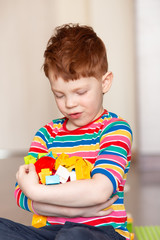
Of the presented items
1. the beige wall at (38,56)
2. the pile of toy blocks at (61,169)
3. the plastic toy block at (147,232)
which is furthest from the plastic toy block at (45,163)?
the beige wall at (38,56)

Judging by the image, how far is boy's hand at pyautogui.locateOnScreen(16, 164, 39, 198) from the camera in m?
0.94

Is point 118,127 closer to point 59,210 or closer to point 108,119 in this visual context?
point 108,119

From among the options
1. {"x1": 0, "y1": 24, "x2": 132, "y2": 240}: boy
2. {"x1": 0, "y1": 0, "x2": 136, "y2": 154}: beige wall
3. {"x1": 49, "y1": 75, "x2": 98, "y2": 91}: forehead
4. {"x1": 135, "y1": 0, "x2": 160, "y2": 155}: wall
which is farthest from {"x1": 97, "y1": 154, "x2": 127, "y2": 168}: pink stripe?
{"x1": 0, "y1": 0, "x2": 136, "y2": 154}: beige wall

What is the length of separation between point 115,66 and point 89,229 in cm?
256

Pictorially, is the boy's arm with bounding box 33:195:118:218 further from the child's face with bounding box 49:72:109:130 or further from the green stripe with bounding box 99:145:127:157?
the child's face with bounding box 49:72:109:130

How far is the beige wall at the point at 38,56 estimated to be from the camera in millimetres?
3340

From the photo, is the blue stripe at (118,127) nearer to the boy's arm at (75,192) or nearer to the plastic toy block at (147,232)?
the boy's arm at (75,192)

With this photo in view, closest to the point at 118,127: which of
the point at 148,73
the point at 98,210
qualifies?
the point at 98,210

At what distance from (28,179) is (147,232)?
38.8 inches

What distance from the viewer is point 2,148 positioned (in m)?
3.95

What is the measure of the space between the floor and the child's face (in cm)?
100

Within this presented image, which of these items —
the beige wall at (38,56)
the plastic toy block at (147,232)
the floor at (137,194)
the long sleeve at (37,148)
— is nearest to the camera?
the long sleeve at (37,148)

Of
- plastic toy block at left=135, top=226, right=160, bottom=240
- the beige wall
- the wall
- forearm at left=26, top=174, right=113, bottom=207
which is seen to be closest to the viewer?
forearm at left=26, top=174, right=113, bottom=207

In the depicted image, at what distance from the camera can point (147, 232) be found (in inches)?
68.3
